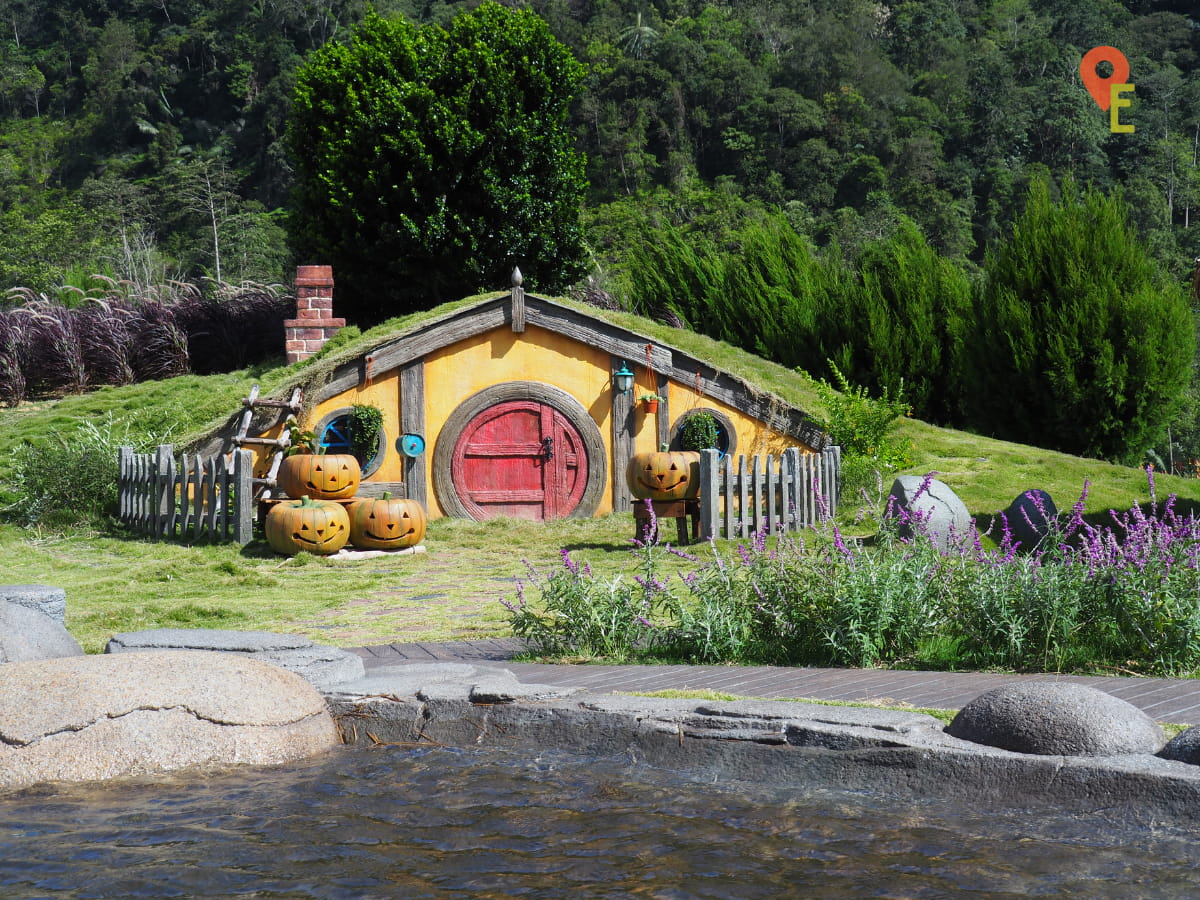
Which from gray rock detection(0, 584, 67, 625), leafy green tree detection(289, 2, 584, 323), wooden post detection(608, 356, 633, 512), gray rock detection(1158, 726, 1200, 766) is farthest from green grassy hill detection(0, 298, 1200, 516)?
gray rock detection(1158, 726, 1200, 766)

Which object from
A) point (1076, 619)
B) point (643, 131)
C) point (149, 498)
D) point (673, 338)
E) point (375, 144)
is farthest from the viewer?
point (643, 131)

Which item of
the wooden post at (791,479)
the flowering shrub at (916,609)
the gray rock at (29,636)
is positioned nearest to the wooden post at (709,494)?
the wooden post at (791,479)

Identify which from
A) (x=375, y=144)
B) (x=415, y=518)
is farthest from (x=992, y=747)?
(x=375, y=144)

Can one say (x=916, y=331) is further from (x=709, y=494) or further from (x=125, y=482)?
(x=125, y=482)

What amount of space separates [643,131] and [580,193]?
42287mm

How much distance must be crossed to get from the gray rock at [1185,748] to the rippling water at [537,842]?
29 cm

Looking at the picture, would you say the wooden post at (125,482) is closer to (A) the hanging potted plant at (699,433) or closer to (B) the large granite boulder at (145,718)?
(A) the hanging potted plant at (699,433)

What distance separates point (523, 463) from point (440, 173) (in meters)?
7.55

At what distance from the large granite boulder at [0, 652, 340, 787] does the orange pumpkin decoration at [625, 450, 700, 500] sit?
Result: 28.2ft

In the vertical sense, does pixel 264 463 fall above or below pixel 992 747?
above

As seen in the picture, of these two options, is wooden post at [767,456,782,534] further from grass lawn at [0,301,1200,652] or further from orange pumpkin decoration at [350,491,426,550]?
orange pumpkin decoration at [350,491,426,550]

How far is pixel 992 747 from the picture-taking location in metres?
4.20

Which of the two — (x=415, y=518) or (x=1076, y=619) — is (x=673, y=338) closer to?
(x=415, y=518)

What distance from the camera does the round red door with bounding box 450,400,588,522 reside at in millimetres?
16375
